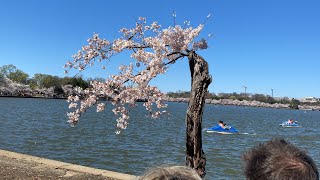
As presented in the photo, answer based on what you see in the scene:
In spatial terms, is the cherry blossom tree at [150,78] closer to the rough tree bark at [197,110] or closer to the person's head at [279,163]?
the rough tree bark at [197,110]

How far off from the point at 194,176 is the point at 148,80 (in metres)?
4.10

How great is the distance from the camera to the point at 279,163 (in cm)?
179

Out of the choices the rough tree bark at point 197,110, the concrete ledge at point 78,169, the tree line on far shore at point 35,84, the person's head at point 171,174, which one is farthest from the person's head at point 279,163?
the tree line on far shore at point 35,84

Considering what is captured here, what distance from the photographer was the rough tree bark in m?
4.78

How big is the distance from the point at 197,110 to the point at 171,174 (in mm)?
3333

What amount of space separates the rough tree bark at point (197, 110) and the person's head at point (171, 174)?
10.7ft

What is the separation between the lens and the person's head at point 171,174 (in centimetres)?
148

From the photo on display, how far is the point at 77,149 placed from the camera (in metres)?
16.0

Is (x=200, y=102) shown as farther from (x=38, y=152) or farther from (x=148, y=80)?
(x=38, y=152)

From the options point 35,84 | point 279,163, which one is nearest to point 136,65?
point 279,163

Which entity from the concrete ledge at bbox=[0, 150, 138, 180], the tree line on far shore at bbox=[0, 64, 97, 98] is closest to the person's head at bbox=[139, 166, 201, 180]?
the concrete ledge at bbox=[0, 150, 138, 180]

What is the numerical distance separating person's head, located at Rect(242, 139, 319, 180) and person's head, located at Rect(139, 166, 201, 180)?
0.46 m

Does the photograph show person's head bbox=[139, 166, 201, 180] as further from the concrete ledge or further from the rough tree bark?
the concrete ledge

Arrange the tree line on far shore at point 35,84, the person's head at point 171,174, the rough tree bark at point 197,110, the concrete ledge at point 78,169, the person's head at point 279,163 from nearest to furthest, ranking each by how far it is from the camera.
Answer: the person's head at point 171,174 < the person's head at point 279,163 < the rough tree bark at point 197,110 < the concrete ledge at point 78,169 < the tree line on far shore at point 35,84
